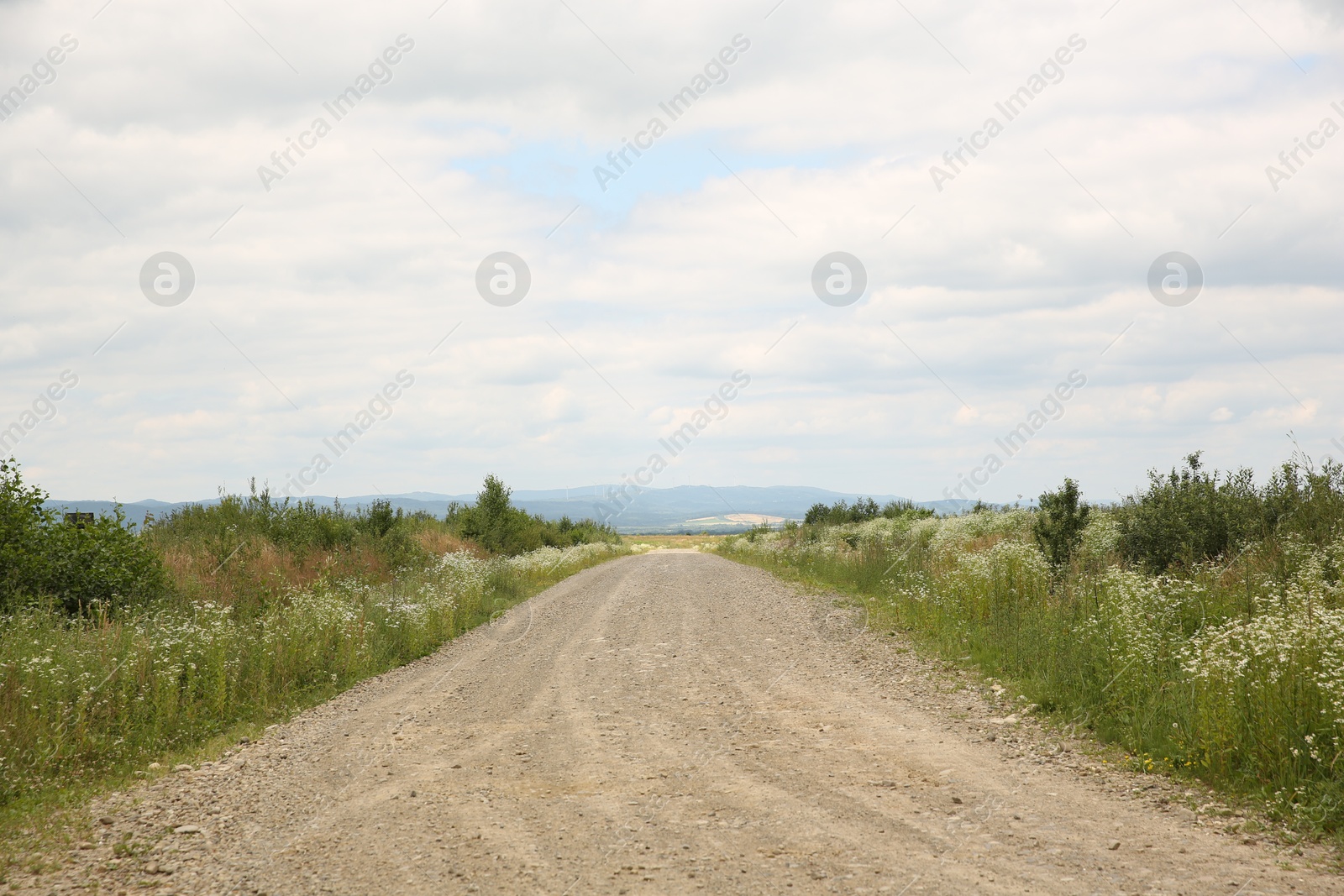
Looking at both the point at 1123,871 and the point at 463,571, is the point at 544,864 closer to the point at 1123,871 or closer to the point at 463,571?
the point at 1123,871

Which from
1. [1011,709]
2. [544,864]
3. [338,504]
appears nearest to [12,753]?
[544,864]

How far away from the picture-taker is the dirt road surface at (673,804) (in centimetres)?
477

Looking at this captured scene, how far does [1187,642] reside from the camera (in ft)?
27.0

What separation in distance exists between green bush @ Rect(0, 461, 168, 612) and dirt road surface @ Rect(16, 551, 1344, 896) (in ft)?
17.2

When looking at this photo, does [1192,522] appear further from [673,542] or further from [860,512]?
[673,542]

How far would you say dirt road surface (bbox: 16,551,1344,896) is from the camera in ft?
15.6

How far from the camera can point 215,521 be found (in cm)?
2319

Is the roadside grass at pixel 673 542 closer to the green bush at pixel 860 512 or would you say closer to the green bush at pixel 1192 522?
the green bush at pixel 860 512

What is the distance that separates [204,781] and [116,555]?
7860 millimetres

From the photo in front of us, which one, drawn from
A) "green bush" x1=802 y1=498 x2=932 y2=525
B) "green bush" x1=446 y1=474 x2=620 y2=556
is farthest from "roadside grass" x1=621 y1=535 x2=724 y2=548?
"green bush" x1=446 y1=474 x2=620 y2=556

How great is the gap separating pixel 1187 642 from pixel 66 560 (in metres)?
14.8

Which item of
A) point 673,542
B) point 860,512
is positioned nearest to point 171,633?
point 860,512

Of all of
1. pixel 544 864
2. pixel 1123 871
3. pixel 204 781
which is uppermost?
pixel 1123 871

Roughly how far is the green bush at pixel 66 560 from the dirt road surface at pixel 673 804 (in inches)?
207
